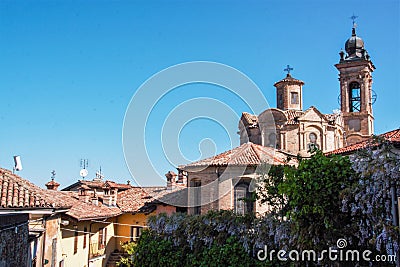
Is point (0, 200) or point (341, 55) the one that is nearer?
point (0, 200)

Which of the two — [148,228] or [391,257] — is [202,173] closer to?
[148,228]

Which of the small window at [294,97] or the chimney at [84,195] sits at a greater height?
the small window at [294,97]

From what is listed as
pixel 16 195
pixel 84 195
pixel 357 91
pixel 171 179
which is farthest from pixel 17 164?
pixel 357 91

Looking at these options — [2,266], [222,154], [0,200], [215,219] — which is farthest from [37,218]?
[222,154]

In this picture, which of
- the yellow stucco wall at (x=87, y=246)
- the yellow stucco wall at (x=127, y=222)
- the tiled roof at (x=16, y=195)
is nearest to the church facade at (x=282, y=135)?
the yellow stucco wall at (x=127, y=222)

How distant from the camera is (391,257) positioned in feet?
25.4

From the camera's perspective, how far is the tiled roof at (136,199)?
2837 centimetres

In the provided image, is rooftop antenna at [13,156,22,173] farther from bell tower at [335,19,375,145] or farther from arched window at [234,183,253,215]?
bell tower at [335,19,375,145]

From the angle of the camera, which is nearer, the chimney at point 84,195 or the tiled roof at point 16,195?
the tiled roof at point 16,195

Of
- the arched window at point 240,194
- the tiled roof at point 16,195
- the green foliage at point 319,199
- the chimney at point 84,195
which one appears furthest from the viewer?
the chimney at point 84,195

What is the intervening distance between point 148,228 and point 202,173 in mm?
8002

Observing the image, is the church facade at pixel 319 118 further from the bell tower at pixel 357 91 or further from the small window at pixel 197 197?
the small window at pixel 197 197

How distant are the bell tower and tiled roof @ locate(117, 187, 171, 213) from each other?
20412mm

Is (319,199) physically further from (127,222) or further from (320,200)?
(127,222)
